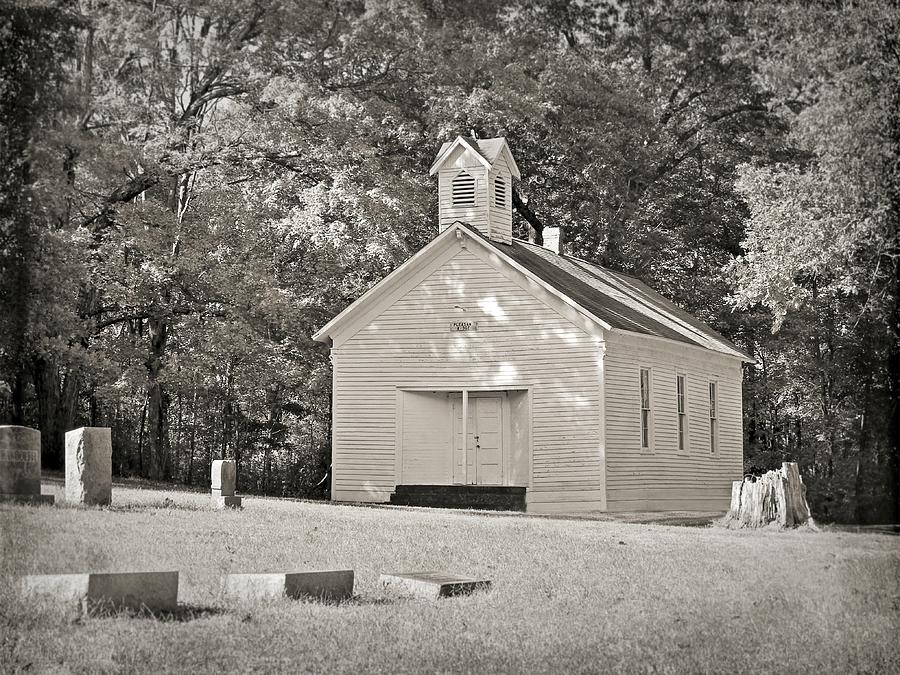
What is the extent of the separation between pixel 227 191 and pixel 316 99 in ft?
10.8

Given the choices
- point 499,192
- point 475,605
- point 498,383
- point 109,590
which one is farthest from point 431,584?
point 499,192

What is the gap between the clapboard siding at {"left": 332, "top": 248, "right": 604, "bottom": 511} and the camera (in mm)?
23141

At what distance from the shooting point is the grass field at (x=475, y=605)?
26.5 feet

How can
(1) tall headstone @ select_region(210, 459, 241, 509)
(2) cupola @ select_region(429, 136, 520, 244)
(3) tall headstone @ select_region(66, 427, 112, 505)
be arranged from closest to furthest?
(3) tall headstone @ select_region(66, 427, 112, 505) → (1) tall headstone @ select_region(210, 459, 241, 509) → (2) cupola @ select_region(429, 136, 520, 244)

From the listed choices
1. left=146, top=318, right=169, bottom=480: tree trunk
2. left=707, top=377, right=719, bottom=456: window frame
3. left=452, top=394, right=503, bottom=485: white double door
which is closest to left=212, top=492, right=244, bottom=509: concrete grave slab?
left=452, top=394, right=503, bottom=485: white double door

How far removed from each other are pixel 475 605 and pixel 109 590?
10.1ft

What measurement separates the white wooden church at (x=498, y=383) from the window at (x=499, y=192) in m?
0.22

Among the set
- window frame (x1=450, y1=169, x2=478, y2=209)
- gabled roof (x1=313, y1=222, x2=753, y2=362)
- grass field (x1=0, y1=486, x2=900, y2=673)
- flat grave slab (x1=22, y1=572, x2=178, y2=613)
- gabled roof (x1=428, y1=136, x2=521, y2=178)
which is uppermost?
gabled roof (x1=428, y1=136, x2=521, y2=178)

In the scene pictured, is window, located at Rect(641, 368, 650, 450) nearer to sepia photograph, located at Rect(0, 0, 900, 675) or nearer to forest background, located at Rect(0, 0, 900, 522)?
sepia photograph, located at Rect(0, 0, 900, 675)

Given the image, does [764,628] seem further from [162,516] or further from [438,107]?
[438,107]

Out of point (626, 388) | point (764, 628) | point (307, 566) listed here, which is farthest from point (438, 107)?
point (764, 628)

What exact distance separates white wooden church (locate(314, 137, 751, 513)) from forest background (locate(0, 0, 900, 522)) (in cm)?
233

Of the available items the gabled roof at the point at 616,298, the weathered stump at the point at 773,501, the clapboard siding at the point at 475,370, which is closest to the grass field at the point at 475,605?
the weathered stump at the point at 773,501

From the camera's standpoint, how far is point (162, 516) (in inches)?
545
